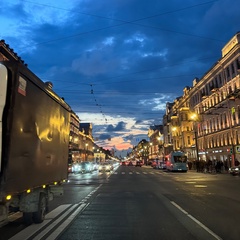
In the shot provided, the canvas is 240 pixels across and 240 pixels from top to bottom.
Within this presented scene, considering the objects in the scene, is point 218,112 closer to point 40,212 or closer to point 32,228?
point 40,212

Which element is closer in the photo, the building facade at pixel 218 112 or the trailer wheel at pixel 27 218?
the trailer wheel at pixel 27 218

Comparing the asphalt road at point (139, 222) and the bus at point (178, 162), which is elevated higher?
the bus at point (178, 162)

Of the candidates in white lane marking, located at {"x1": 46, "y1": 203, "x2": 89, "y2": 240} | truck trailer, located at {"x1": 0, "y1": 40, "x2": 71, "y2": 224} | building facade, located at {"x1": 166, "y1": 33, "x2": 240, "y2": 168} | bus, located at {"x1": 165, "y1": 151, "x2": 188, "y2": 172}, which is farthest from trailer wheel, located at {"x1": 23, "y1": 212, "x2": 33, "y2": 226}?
bus, located at {"x1": 165, "y1": 151, "x2": 188, "y2": 172}

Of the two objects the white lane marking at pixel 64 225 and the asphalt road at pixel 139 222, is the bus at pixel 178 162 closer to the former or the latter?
the asphalt road at pixel 139 222

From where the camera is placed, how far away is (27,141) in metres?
7.31

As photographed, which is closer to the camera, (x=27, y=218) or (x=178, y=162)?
(x=27, y=218)

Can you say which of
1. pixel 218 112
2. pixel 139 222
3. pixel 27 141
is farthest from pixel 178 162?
pixel 27 141

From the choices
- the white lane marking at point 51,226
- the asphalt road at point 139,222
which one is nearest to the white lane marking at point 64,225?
the asphalt road at point 139,222

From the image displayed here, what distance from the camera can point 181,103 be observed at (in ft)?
299

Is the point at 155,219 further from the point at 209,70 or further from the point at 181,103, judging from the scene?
the point at 181,103

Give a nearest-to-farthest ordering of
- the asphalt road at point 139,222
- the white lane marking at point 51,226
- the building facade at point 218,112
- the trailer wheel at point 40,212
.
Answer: the white lane marking at point 51,226, the asphalt road at point 139,222, the trailer wheel at point 40,212, the building facade at point 218,112

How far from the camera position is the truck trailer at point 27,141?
630cm

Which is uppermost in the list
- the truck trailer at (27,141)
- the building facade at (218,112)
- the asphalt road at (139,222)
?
the building facade at (218,112)

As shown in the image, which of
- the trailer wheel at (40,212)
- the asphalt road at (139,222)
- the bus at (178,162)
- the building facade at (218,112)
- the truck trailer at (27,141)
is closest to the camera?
the truck trailer at (27,141)
